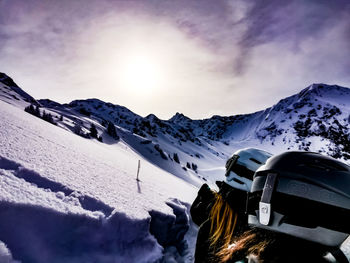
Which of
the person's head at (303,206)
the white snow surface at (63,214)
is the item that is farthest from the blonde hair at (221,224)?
the white snow surface at (63,214)

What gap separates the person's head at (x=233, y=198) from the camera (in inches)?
124

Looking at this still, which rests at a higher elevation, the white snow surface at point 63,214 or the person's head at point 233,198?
the person's head at point 233,198

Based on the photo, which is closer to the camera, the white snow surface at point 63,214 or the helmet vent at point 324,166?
the helmet vent at point 324,166

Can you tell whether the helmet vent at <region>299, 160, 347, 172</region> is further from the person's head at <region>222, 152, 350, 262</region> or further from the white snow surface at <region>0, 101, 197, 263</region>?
the white snow surface at <region>0, 101, 197, 263</region>

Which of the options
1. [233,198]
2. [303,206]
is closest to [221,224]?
[233,198]

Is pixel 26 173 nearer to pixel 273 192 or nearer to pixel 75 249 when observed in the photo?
pixel 75 249

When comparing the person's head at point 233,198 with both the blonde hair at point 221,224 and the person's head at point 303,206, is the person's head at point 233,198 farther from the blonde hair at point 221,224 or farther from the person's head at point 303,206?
the person's head at point 303,206

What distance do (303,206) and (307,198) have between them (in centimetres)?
7

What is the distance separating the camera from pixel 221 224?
3211 millimetres

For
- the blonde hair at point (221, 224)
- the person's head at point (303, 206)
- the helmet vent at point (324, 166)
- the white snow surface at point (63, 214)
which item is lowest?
the white snow surface at point (63, 214)

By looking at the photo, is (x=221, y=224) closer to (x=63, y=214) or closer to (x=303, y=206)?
(x=303, y=206)

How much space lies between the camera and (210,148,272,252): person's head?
10.3 feet

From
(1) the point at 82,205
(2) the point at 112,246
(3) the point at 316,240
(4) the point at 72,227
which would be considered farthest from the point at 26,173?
(3) the point at 316,240

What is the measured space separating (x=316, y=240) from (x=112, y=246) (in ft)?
12.6
